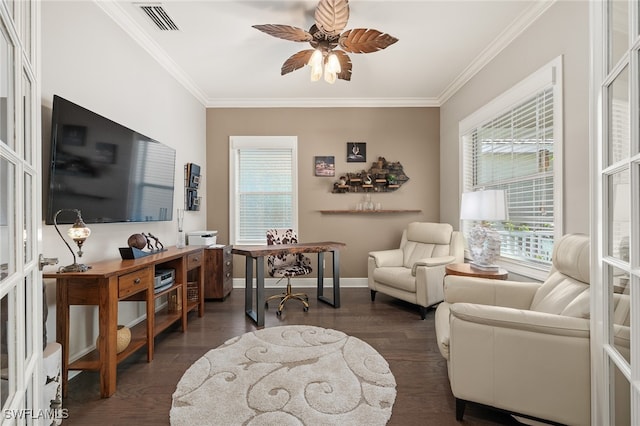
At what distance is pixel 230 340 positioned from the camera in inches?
100

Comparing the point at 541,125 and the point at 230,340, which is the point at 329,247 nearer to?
the point at 230,340

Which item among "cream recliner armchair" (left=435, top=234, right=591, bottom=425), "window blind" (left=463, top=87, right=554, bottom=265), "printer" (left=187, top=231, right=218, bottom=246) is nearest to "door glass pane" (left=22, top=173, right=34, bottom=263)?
"cream recliner armchair" (left=435, top=234, right=591, bottom=425)

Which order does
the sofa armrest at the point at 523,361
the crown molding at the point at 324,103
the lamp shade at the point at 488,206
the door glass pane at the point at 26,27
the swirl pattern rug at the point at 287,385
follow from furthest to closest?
the crown molding at the point at 324,103 → the lamp shade at the point at 488,206 → the swirl pattern rug at the point at 287,385 → the sofa armrest at the point at 523,361 → the door glass pane at the point at 26,27

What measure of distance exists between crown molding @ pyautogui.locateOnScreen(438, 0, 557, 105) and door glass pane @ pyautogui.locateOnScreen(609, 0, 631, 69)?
4.93 ft

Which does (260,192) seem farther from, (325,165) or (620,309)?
(620,309)

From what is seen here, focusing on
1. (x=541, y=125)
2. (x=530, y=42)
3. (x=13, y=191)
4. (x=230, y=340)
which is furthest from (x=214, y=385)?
(x=530, y=42)

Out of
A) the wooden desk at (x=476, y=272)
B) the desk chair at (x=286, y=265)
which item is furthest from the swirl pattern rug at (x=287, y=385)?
the wooden desk at (x=476, y=272)

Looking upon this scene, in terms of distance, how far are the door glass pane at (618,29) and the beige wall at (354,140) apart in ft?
10.4

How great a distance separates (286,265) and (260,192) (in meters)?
1.42

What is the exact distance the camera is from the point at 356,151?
14.2 ft

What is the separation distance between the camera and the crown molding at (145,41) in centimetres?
234

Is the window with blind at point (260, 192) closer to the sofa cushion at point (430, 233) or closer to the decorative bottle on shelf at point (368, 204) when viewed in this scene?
the decorative bottle on shelf at point (368, 204)

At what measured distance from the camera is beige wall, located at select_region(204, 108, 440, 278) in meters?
4.33

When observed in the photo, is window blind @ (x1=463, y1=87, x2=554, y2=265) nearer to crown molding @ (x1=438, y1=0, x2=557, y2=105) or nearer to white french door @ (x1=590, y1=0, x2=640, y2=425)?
crown molding @ (x1=438, y1=0, x2=557, y2=105)
